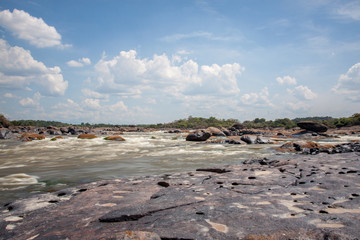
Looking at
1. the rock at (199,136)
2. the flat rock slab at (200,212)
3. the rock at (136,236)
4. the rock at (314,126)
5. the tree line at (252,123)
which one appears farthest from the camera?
the tree line at (252,123)

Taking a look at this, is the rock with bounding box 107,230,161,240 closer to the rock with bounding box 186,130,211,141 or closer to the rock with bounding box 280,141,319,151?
the rock with bounding box 280,141,319,151

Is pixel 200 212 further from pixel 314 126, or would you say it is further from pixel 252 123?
pixel 252 123

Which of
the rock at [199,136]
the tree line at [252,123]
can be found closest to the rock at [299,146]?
the rock at [199,136]

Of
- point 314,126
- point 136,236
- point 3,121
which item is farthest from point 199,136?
point 3,121

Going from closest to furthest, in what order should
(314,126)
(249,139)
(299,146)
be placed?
(299,146), (249,139), (314,126)

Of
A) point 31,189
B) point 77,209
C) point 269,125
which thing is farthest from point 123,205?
point 269,125

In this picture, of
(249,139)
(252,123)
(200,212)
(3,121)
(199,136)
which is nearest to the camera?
(200,212)

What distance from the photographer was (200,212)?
3141 mm

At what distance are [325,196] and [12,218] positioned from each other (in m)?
5.02

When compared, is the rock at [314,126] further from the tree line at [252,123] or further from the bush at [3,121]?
the bush at [3,121]

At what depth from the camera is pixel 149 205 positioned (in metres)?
3.57

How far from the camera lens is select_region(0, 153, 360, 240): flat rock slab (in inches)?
97.3

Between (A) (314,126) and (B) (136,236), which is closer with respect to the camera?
(B) (136,236)

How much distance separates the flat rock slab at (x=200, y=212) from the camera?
2.47 m
